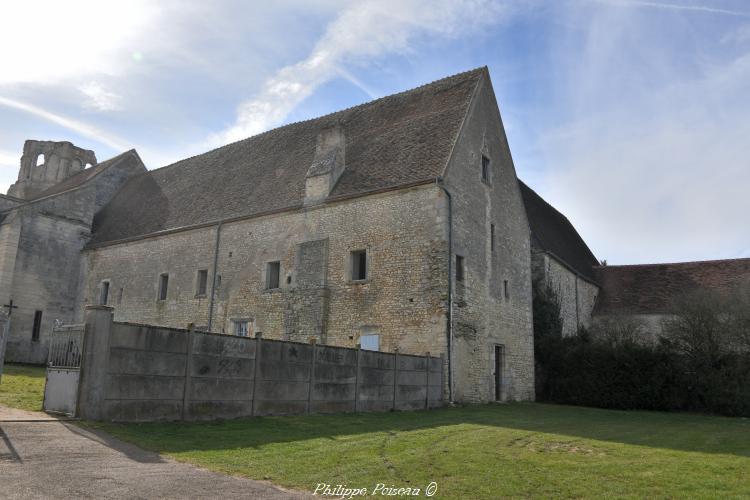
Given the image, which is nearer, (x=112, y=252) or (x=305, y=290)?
(x=305, y=290)

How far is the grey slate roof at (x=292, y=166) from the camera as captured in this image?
1964 centimetres

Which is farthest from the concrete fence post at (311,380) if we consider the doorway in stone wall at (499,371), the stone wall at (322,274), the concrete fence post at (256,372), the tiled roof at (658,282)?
the tiled roof at (658,282)

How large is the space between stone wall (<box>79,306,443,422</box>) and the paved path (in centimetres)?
140

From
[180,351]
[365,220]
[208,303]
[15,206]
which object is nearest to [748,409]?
[365,220]

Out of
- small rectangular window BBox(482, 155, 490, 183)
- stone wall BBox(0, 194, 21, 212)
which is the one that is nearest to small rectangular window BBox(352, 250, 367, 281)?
small rectangular window BBox(482, 155, 490, 183)

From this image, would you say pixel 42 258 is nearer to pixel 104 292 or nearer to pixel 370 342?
pixel 104 292

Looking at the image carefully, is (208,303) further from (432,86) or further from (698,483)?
(698,483)

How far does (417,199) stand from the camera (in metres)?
18.2

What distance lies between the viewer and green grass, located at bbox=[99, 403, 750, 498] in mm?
6836

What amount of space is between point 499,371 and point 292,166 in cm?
1116

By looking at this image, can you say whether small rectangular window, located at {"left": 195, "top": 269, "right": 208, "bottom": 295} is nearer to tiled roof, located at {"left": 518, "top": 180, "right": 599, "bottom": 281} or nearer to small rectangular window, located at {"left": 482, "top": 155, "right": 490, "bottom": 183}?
Answer: small rectangular window, located at {"left": 482, "top": 155, "right": 490, "bottom": 183}

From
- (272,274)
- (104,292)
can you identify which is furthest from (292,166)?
(104,292)

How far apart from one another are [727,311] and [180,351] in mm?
18576

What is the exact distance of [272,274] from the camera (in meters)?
21.5
